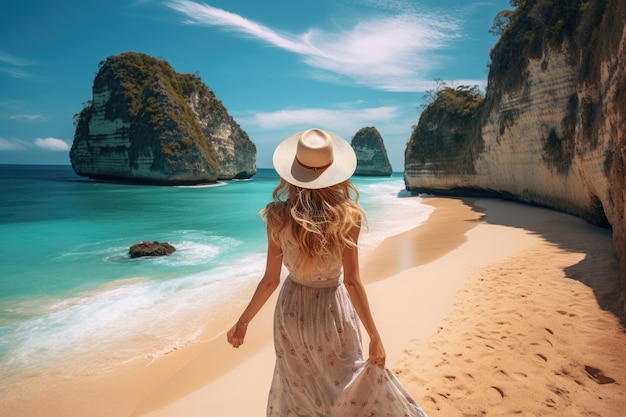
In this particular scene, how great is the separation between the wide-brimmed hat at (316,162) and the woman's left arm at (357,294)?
0.31 m

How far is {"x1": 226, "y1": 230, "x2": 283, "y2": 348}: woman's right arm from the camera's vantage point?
199cm

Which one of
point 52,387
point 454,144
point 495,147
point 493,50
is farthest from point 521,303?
point 454,144

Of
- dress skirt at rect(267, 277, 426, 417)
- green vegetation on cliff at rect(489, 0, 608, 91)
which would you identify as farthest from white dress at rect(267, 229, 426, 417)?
green vegetation on cliff at rect(489, 0, 608, 91)

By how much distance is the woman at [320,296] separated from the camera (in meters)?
1.86

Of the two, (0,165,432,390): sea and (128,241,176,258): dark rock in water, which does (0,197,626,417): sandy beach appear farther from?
(128,241,176,258): dark rock in water

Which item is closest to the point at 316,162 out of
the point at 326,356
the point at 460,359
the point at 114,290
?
the point at 326,356

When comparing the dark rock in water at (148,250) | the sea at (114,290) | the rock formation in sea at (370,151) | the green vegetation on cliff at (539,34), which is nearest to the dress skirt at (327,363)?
the sea at (114,290)

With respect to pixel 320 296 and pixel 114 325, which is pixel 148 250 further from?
pixel 320 296

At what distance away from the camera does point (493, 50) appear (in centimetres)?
2028

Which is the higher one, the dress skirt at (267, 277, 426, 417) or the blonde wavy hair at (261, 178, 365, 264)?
the blonde wavy hair at (261, 178, 365, 264)

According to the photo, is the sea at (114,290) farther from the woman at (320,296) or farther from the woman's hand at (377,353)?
the woman's hand at (377,353)

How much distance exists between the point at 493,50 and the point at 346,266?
22812mm

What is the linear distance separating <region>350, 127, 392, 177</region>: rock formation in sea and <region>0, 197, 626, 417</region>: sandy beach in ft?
302

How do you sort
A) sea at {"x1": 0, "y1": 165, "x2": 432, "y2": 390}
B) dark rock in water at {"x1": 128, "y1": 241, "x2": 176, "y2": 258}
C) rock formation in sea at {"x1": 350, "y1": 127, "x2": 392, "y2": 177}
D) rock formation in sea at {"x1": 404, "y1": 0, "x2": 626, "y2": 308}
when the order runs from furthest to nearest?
rock formation in sea at {"x1": 350, "y1": 127, "x2": 392, "y2": 177}, dark rock in water at {"x1": 128, "y1": 241, "x2": 176, "y2": 258}, rock formation in sea at {"x1": 404, "y1": 0, "x2": 626, "y2": 308}, sea at {"x1": 0, "y1": 165, "x2": 432, "y2": 390}
